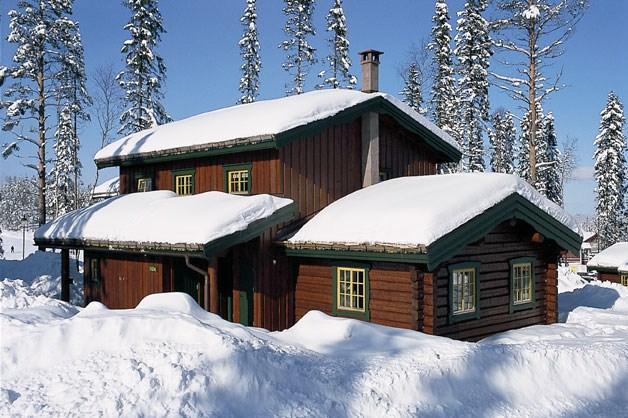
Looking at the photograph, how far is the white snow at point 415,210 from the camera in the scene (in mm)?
12320

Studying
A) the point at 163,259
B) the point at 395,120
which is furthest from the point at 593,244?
the point at 163,259

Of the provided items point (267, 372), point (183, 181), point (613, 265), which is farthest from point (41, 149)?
point (613, 265)

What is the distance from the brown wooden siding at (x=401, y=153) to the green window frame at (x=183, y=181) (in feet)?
20.4

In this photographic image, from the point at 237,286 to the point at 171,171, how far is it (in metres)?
5.88

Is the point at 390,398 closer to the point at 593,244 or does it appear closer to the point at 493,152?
the point at 493,152

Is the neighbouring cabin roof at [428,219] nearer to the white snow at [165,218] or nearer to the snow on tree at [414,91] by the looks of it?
the white snow at [165,218]

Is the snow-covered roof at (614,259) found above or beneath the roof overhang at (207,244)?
beneath

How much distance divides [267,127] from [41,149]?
17.7 metres

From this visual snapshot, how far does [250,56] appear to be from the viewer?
4603 cm

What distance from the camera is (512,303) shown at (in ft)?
49.2

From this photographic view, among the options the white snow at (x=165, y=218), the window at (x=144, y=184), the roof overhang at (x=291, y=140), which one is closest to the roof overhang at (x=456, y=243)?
the white snow at (x=165, y=218)

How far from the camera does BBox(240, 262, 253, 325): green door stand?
14891 mm

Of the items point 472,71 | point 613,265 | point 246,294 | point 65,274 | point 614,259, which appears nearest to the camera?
point 246,294

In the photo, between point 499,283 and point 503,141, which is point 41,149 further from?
point 503,141
